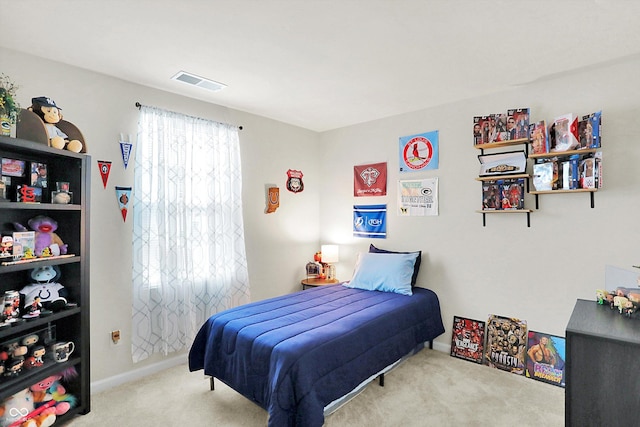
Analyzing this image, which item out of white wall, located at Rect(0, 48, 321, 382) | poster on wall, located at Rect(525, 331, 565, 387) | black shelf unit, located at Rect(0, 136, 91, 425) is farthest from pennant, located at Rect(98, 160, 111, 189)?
poster on wall, located at Rect(525, 331, 565, 387)

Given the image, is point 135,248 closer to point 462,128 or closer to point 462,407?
point 462,407

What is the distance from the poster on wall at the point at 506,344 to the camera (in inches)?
112

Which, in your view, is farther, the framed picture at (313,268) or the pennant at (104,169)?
the framed picture at (313,268)

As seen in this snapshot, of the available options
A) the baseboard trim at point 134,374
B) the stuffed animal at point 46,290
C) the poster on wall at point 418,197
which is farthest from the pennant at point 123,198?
Result: the poster on wall at point 418,197

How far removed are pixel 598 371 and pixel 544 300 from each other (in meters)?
1.47

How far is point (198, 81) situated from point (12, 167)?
1.42m

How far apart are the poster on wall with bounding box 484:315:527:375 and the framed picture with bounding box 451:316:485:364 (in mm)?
67

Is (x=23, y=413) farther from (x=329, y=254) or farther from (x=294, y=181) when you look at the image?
(x=294, y=181)

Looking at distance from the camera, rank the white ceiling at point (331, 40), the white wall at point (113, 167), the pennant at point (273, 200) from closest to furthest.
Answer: the white ceiling at point (331, 40)
the white wall at point (113, 167)
the pennant at point (273, 200)

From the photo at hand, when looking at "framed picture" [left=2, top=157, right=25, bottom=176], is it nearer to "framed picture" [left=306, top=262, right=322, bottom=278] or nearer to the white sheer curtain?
the white sheer curtain

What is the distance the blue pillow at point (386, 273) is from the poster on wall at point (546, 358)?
3.54 feet

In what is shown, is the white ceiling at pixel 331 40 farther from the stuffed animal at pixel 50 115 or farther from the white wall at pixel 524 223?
the stuffed animal at pixel 50 115

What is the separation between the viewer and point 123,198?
2.74m

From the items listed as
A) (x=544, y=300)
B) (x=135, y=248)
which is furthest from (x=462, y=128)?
(x=135, y=248)
